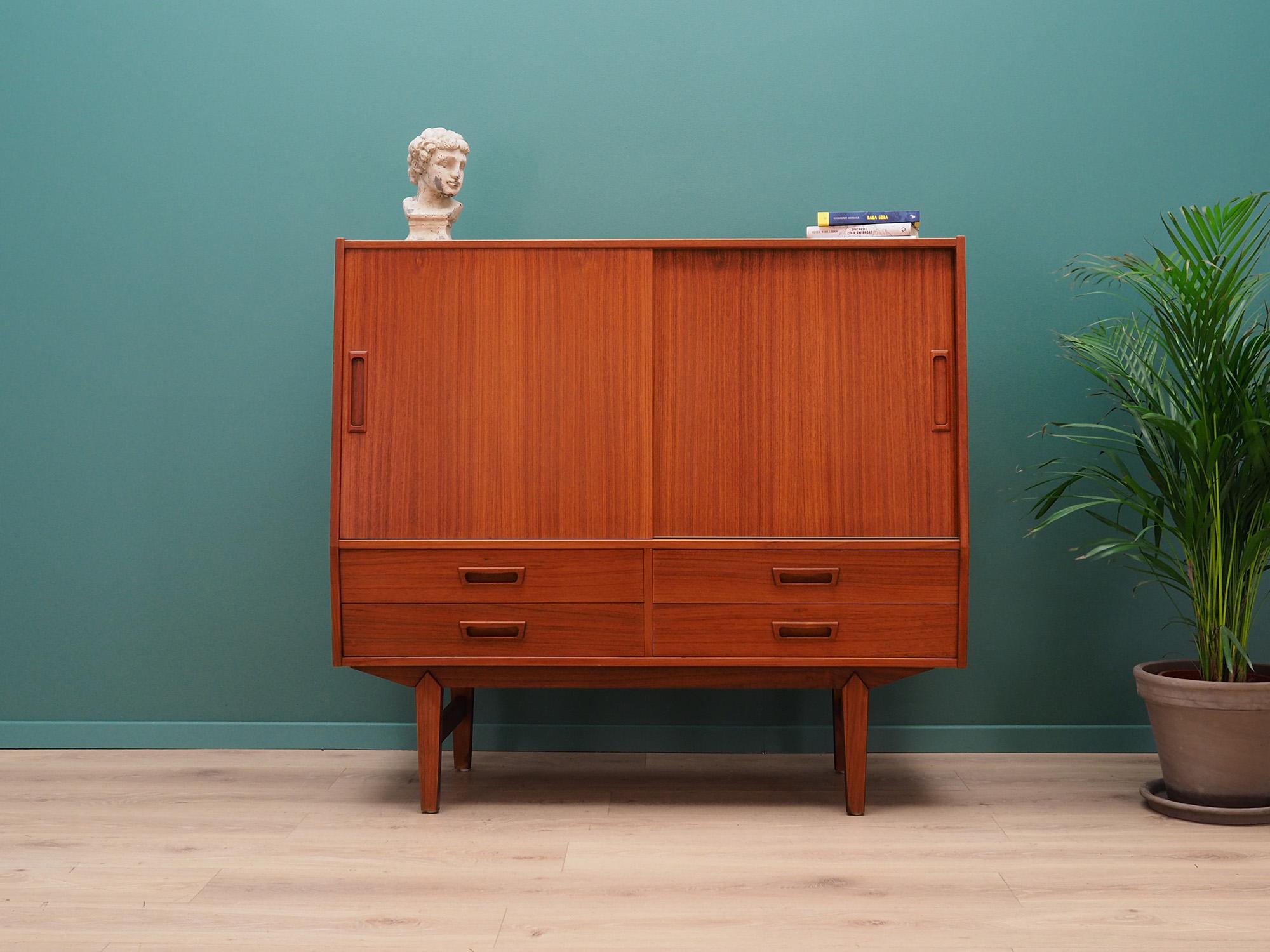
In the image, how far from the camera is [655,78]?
2.52 meters

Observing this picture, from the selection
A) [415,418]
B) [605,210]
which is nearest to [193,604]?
[415,418]

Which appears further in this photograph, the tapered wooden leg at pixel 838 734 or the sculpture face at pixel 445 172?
the tapered wooden leg at pixel 838 734

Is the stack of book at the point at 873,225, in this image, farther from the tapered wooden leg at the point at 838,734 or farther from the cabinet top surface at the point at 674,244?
the tapered wooden leg at the point at 838,734

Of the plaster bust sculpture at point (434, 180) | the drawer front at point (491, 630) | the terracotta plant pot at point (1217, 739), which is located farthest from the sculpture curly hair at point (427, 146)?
the terracotta plant pot at point (1217, 739)

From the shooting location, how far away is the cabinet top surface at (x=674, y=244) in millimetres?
2025

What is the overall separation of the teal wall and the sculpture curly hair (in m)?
0.37

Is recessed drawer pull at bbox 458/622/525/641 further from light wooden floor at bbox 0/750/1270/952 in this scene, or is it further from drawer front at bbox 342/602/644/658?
light wooden floor at bbox 0/750/1270/952

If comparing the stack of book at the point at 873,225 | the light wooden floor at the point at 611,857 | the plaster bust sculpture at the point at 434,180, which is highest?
the plaster bust sculpture at the point at 434,180

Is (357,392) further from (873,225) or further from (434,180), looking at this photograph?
(873,225)

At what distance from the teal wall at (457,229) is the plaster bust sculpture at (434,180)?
0.37 meters

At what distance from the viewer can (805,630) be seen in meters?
2.04

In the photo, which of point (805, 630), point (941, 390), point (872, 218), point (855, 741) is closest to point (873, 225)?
point (872, 218)

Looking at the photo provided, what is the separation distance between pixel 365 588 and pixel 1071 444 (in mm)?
1830

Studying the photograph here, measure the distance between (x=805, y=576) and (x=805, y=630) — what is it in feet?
0.38
